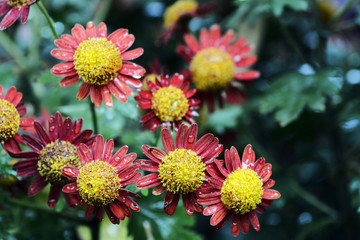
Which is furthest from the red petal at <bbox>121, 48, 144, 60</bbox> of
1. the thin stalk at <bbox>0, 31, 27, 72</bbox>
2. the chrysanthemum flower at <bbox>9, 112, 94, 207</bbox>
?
the thin stalk at <bbox>0, 31, 27, 72</bbox>

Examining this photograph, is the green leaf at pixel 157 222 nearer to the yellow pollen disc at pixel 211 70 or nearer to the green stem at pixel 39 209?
the green stem at pixel 39 209

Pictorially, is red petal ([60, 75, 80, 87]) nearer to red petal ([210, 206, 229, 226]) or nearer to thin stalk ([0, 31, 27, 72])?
red petal ([210, 206, 229, 226])

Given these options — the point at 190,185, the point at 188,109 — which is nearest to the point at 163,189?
the point at 190,185

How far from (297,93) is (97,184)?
2.20ft

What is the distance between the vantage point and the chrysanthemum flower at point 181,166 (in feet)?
2.36

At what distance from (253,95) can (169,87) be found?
64cm

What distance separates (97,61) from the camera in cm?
Answer: 77

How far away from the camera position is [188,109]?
0.84 m

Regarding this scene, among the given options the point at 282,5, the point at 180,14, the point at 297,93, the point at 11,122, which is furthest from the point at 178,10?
the point at 11,122

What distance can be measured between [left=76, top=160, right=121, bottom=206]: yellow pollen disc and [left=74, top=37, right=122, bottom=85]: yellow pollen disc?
158mm

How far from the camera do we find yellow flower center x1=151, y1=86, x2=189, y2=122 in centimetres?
82

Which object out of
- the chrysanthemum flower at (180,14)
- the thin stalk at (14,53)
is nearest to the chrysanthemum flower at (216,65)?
the chrysanthemum flower at (180,14)

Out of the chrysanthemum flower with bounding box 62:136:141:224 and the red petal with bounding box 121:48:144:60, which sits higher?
the red petal with bounding box 121:48:144:60

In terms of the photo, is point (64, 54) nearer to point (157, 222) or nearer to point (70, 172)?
point (70, 172)
